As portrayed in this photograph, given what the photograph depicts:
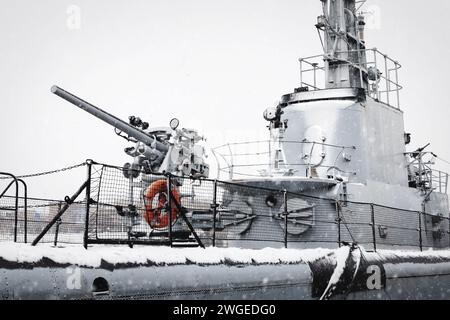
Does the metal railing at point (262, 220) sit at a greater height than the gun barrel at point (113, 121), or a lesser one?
lesser

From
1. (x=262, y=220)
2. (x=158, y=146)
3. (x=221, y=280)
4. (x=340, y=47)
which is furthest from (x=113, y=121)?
(x=221, y=280)

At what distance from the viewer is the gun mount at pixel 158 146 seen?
12859 millimetres

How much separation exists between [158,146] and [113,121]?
1.23 meters

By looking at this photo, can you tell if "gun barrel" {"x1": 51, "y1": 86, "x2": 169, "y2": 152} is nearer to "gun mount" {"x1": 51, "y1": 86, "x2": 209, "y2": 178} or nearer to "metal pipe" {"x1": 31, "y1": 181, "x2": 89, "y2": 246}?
"gun mount" {"x1": 51, "y1": 86, "x2": 209, "y2": 178}

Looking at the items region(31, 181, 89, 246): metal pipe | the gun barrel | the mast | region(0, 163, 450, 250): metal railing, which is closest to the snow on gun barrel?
the gun barrel

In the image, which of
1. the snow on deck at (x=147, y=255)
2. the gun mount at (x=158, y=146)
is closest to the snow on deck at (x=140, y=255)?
the snow on deck at (x=147, y=255)

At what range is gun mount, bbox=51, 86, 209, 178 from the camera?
12859 millimetres

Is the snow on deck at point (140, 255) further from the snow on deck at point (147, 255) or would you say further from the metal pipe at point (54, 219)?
the metal pipe at point (54, 219)

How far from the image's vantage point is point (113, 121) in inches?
515

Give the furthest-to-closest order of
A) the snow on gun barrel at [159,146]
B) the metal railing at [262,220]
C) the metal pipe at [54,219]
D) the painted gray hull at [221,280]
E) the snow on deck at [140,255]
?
the snow on gun barrel at [159,146] → the metal railing at [262,220] → the metal pipe at [54,219] → the snow on deck at [140,255] → the painted gray hull at [221,280]

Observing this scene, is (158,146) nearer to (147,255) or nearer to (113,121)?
(113,121)

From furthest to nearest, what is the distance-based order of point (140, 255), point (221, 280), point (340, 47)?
point (340, 47) → point (221, 280) → point (140, 255)
